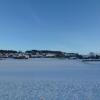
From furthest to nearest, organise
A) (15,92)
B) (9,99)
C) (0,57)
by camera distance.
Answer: (0,57) < (15,92) < (9,99)

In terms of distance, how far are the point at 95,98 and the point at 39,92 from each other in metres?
5.01

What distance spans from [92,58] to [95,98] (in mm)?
161413

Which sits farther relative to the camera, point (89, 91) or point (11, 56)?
point (11, 56)

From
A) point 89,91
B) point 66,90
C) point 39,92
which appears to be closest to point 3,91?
point 39,92

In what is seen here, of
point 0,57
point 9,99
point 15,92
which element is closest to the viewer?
point 9,99

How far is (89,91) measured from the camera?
27531 mm

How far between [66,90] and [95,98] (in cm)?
457

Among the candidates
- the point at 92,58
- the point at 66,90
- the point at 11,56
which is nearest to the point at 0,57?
the point at 11,56

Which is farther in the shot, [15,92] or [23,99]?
[15,92]

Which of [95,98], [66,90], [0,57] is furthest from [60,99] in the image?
[0,57]

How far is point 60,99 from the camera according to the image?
23.7m

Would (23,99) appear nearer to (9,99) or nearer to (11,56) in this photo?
(9,99)

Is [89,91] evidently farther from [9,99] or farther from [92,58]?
[92,58]

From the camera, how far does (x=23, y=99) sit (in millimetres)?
23422
